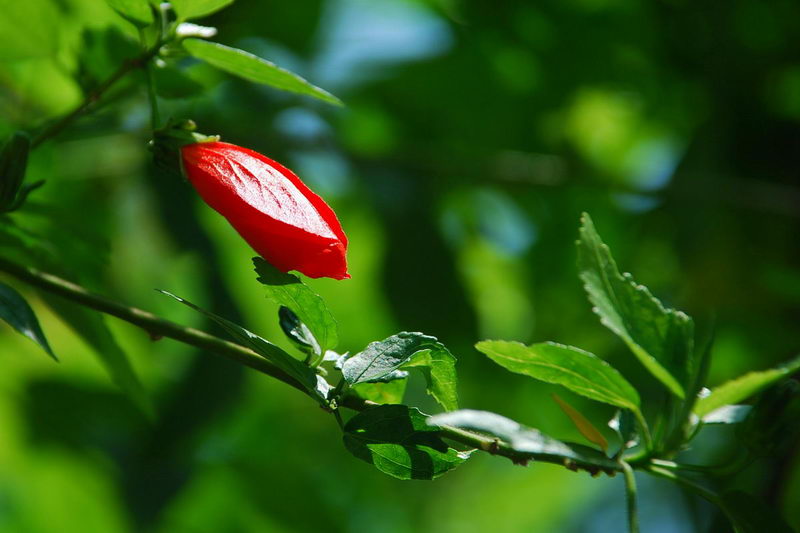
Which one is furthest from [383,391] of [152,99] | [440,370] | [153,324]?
[152,99]

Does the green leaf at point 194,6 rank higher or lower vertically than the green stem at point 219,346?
higher

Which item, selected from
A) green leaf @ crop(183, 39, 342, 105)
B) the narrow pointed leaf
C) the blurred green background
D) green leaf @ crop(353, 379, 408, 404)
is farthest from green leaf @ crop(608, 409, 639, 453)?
the blurred green background

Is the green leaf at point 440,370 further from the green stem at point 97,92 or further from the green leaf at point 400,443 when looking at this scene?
the green stem at point 97,92

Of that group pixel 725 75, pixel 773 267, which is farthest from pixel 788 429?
pixel 725 75

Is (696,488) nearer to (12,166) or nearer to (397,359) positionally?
(397,359)

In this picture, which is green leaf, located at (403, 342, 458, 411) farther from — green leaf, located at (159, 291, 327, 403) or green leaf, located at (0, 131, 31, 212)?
green leaf, located at (0, 131, 31, 212)

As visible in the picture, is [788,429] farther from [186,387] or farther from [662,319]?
[186,387]

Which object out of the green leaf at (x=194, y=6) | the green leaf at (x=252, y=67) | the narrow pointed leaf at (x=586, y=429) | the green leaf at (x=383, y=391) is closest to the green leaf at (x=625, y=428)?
the narrow pointed leaf at (x=586, y=429)

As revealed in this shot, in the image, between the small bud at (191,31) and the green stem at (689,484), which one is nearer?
the green stem at (689,484)
